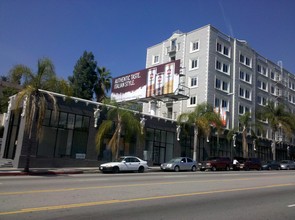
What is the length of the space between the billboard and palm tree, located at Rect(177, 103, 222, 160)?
13.1 ft

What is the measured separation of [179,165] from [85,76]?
86.6 ft

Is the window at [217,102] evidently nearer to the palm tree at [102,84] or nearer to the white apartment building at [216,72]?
the white apartment building at [216,72]

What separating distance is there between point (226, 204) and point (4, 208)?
21.6 ft

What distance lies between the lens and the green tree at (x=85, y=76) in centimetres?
5206

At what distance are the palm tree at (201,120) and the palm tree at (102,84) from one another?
61.6 feet

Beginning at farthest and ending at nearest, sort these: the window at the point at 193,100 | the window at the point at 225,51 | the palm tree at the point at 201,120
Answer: the window at the point at 225,51
the window at the point at 193,100
the palm tree at the point at 201,120

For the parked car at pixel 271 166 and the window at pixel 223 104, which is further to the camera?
the window at pixel 223 104

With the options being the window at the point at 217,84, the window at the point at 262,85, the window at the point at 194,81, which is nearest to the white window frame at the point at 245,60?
the window at the point at 262,85

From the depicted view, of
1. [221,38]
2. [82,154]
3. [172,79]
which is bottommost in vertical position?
[82,154]

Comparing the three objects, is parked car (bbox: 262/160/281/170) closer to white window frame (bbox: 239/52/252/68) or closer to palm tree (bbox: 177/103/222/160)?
palm tree (bbox: 177/103/222/160)

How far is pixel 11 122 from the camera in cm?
3114

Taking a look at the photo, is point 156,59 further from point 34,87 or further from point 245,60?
point 34,87

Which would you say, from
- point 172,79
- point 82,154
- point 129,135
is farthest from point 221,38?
point 82,154

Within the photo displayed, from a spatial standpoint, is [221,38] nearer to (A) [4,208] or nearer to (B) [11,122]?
(B) [11,122]
